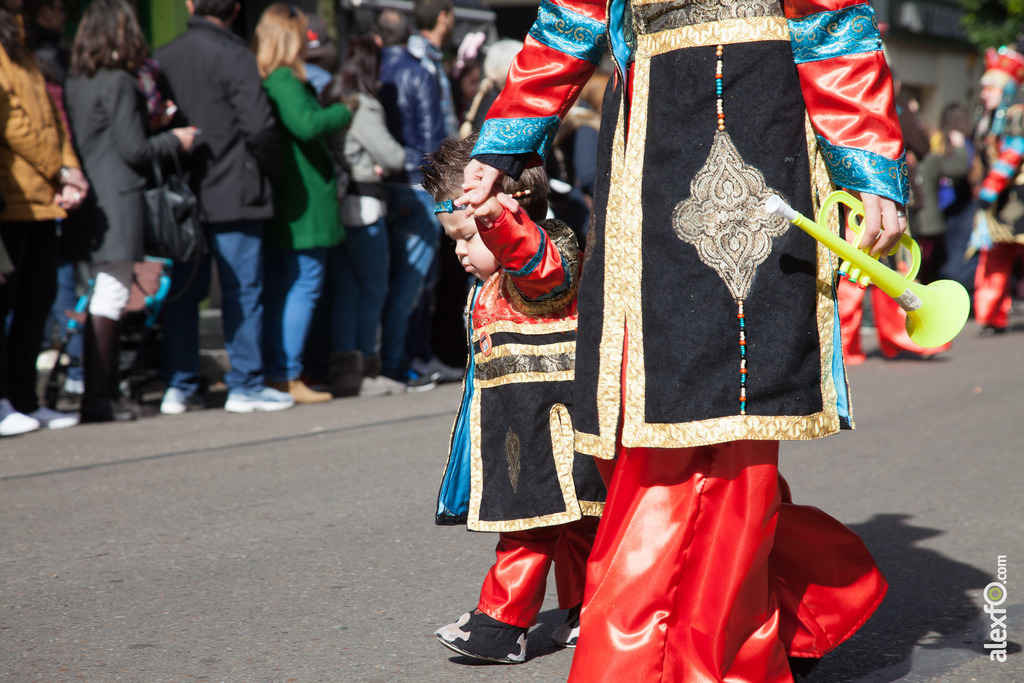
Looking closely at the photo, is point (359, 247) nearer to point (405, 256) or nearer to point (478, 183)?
point (405, 256)

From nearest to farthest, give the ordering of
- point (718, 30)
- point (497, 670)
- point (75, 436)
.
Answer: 1. point (718, 30)
2. point (497, 670)
3. point (75, 436)

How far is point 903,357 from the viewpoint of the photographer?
868 cm

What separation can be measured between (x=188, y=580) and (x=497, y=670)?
3.76 ft

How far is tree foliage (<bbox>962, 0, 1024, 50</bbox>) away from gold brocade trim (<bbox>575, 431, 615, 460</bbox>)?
19.4 metres

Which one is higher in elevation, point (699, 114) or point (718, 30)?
point (718, 30)

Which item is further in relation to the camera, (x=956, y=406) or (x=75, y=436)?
(x=956, y=406)

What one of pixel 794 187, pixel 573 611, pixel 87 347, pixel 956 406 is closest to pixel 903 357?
pixel 956 406

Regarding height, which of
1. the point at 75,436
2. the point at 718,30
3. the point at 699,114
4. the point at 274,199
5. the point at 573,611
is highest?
the point at 718,30

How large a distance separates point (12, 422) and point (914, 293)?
185 inches

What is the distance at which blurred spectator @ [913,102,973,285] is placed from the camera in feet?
36.0

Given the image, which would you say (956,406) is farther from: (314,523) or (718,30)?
(718,30)

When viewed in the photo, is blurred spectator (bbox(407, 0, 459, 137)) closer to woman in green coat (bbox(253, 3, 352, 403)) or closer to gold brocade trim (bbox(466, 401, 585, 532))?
woman in green coat (bbox(253, 3, 352, 403))

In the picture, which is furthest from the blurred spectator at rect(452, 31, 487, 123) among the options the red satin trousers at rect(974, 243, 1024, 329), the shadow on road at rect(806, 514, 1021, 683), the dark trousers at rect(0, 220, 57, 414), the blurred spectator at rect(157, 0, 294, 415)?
the shadow on road at rect(806, 514, 1021, 683)

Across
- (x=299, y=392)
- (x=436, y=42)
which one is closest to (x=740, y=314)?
(x=299, y=392)
